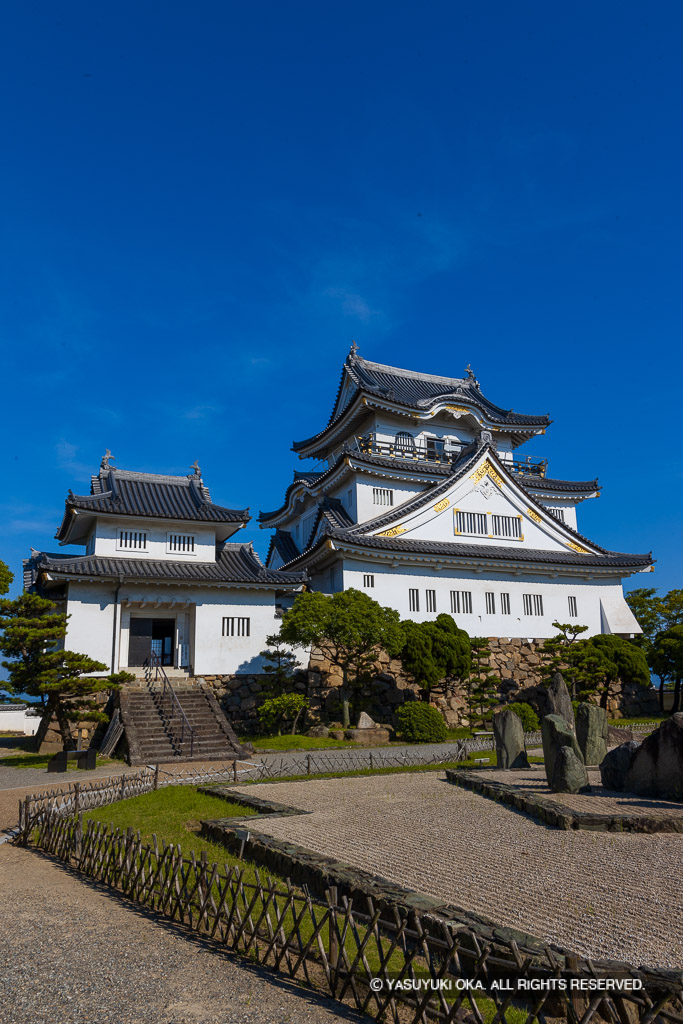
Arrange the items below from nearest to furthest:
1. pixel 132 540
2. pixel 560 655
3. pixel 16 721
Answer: pixel 132 540 → pixel 560 655 → pixel 16 721

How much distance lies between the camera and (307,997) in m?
5.85

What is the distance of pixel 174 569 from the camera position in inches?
1050

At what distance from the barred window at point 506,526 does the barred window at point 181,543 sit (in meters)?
15.4

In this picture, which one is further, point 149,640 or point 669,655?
point 669,655

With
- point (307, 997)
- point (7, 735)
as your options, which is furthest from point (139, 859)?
point (7, 735)

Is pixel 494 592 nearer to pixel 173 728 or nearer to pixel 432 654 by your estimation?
pixel 432 654

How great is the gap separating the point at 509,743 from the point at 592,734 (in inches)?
82.7

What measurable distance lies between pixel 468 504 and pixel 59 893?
2778 cm

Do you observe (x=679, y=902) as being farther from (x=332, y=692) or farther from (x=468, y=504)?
(x=468, y=504)

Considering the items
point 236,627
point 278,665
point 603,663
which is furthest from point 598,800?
point 603,663

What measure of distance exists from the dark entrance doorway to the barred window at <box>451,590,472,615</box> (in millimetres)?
12811

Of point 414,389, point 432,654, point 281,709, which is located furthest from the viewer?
point 414,389

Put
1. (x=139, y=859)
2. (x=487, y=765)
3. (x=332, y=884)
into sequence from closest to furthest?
1. (x=332, y=884)
2. (x=139, y=859)
3. (x=487, y=765)

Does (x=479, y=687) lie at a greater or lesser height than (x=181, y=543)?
lesser
